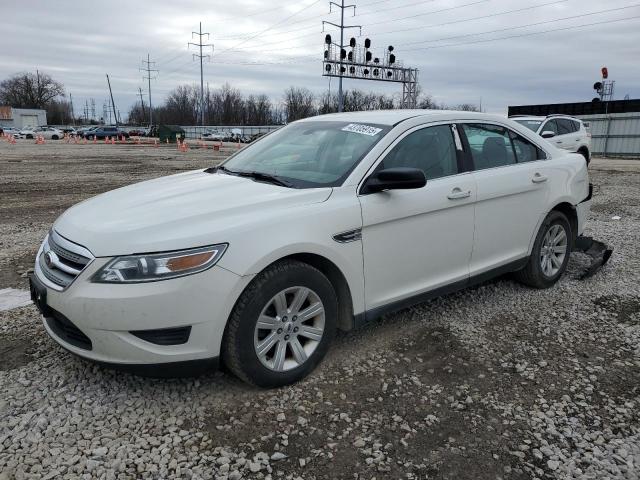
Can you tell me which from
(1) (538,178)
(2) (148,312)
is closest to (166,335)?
(2) (148,312)

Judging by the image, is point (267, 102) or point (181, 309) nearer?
point (181, 309)

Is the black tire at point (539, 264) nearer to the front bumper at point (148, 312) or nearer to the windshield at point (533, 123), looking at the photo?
the front bumper at point (148, 312)

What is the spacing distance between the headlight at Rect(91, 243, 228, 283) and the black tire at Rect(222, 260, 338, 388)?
1.13ft

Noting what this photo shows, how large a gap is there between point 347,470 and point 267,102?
4176 inches

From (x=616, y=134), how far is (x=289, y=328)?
30030 millimetres

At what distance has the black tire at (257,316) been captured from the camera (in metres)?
2.96

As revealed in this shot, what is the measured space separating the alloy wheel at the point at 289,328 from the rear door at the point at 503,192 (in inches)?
62.9

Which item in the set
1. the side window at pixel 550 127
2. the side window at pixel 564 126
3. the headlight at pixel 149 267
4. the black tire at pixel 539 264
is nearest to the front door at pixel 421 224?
the black tire at pixel 539 264

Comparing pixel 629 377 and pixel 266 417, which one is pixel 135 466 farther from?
pixel 629 377

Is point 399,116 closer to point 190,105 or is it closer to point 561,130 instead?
point 561,130

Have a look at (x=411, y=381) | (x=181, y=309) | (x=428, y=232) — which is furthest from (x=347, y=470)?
(x=428, y=232)

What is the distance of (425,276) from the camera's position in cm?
392

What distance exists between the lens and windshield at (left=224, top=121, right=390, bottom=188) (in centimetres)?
367

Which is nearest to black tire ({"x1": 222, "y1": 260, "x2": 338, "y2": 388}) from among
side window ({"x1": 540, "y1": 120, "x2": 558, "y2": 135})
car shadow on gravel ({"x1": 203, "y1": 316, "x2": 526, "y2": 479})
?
car shadow on gravel ({"x1": 203, "y1": 316, "x2": 526, "y2": 479})
